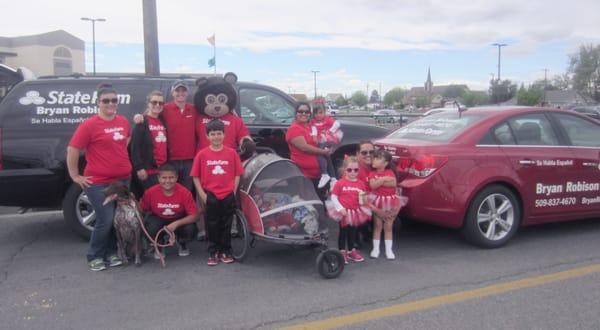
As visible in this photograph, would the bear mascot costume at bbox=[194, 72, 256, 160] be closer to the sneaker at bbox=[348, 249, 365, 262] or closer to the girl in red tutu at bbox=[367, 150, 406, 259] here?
the girl in red tutu at bbox=[367, 150, 406, 259]

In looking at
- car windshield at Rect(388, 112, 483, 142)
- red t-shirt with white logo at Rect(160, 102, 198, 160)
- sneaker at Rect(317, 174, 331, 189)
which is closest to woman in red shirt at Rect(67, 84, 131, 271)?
red t-shirt with white logo at Rect(160, 102, 198, 160)

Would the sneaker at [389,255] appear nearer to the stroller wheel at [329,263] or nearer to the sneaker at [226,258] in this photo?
the stroller wheel at [329,263]

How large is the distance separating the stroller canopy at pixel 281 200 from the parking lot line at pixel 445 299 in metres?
1.20

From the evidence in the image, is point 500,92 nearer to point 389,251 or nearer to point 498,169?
point 498,169

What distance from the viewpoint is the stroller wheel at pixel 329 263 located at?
4.88 metres

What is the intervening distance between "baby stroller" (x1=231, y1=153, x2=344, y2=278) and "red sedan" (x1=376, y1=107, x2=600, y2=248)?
1.08 m

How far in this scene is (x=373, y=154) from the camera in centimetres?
558

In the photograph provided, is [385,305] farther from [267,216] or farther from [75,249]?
[75,249]

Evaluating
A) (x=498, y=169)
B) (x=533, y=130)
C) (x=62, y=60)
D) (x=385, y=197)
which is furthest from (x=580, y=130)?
(x=62, y=60)

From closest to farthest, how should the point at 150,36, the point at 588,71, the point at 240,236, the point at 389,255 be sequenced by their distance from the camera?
the point at 389,255 < the point at 240,236 < the point at 150,36 < the point at 588,71

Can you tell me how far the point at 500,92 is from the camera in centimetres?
5191

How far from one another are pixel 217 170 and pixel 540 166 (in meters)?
Answer: 3.49

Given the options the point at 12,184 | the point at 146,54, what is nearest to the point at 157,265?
the point at 12,184

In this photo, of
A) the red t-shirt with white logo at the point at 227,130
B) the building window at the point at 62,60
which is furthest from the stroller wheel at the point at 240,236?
the building window at the point at 62,60
